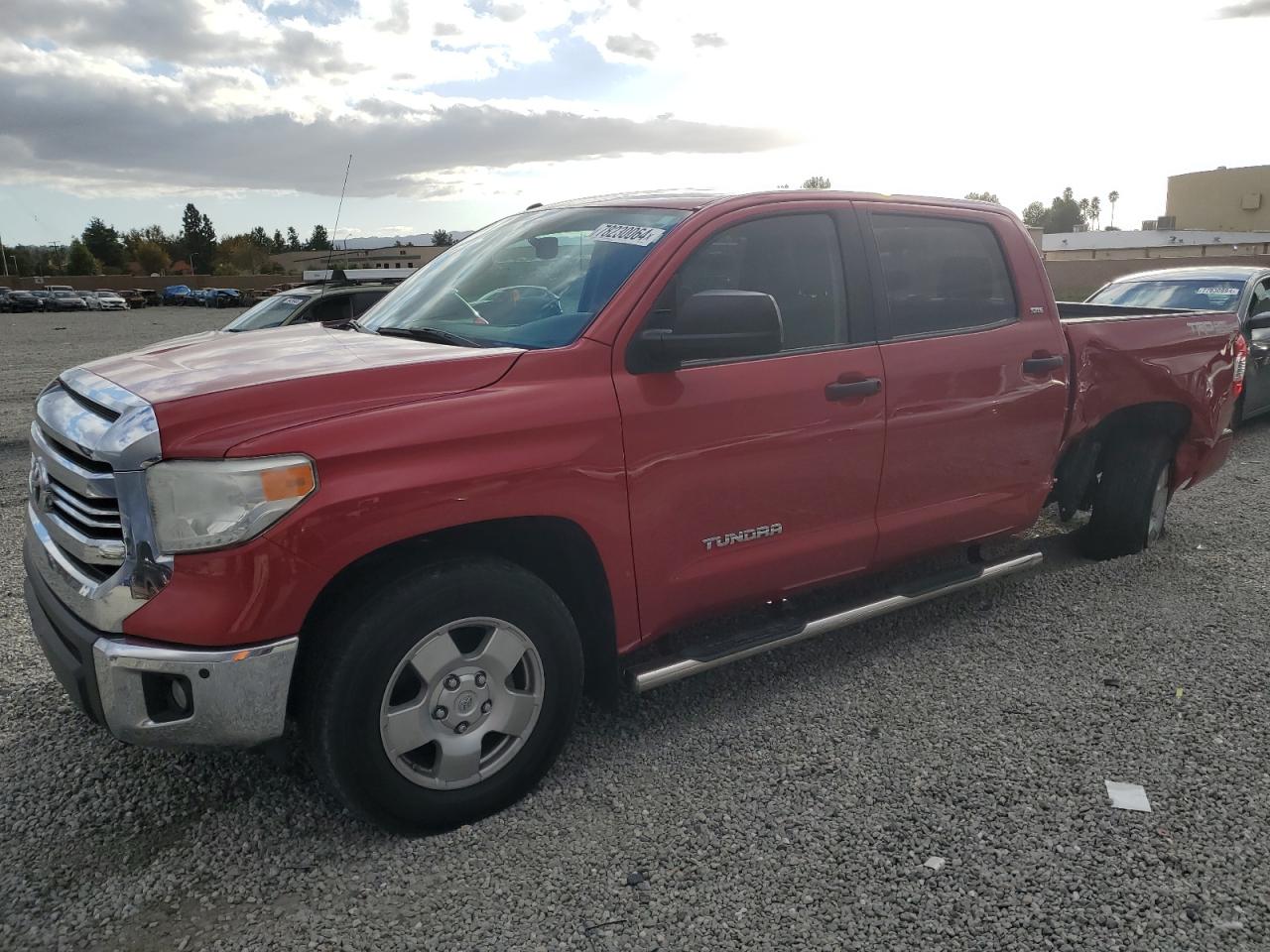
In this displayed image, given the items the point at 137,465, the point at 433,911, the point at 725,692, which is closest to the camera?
the point at 137,465

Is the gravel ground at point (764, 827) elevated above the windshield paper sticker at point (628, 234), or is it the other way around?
the windshield paper sticker at point (628, 234)

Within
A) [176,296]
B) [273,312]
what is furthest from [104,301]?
[273,312]

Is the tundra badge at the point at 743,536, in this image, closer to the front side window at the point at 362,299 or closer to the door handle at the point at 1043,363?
the door handle at the point at 1043,363

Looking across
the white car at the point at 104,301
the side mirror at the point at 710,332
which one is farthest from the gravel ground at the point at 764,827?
the white car at the point at 104,301

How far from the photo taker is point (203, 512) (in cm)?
250

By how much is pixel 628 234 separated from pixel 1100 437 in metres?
3.05

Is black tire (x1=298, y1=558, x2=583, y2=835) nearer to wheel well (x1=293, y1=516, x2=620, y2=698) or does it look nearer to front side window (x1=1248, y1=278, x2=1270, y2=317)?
wheel well (x1=293, y1=516, x2=620, y2=698)

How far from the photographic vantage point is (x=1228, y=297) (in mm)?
9109

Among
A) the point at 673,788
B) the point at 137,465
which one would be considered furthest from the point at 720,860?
the point at 137,465

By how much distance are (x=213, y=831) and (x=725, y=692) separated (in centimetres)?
190

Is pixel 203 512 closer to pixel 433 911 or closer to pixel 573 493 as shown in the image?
pixel 573 493

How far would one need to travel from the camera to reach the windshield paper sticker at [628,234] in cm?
342

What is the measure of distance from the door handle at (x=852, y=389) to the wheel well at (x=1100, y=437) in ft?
5.57

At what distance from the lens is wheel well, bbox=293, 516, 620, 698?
2.82 metres
